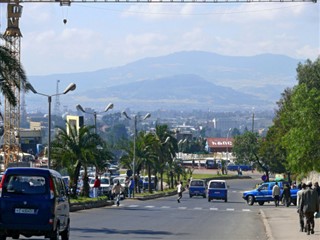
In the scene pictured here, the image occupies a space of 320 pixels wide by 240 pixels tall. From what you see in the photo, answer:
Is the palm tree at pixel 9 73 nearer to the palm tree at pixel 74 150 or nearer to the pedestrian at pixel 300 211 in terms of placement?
the pedestrian at pixel 300 211

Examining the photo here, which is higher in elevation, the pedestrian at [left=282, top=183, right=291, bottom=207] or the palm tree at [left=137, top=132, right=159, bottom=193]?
the palm tree at [left=137, top=132, right=159, bottom=193]

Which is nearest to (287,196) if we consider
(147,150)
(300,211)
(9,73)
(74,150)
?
(74,150)

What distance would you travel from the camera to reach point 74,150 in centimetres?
5638

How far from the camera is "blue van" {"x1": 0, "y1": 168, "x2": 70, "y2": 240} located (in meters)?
22.5

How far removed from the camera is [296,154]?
162 ft

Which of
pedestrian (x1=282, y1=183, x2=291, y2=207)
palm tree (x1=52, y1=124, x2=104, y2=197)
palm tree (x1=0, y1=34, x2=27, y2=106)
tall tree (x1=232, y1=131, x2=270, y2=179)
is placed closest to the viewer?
palm tree (x1=0, y1=34, x2=27, y2=106)

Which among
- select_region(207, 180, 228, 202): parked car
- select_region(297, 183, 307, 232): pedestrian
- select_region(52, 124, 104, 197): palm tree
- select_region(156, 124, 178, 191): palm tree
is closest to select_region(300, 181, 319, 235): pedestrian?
select_region(297, 183, 307, 232): pedestrian

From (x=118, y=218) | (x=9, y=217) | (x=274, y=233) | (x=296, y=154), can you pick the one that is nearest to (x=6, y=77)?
(x=118, y=218)

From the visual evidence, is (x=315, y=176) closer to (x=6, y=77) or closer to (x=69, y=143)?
(x=69, y=143)

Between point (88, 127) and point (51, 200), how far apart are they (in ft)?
115

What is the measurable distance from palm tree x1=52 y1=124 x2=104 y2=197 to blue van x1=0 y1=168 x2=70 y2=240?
106ft

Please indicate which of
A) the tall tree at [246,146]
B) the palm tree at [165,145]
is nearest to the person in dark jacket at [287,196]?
the palm tree at [165,145]

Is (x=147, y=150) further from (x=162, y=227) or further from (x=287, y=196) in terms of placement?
(x=162, y=227)

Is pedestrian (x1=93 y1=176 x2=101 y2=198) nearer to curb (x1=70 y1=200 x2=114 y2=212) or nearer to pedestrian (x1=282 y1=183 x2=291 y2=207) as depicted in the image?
curb (x1=70 y1=200 x2=114 y2=212)
